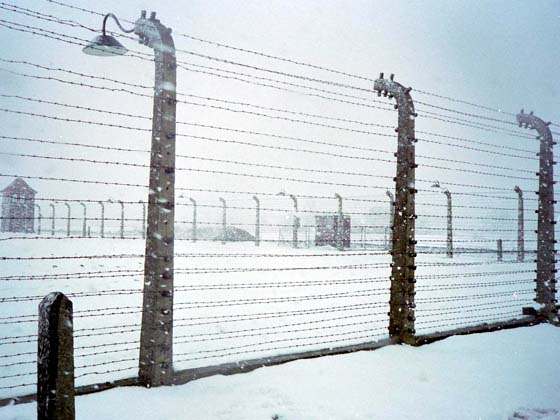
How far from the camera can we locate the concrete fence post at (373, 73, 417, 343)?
439 cm

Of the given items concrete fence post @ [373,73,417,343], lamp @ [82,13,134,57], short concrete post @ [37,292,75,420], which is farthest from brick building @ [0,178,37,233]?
short concrete post @ [37,292,75,420]

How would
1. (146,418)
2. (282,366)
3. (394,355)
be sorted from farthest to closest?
1. (394,355)
2. (282,366)
3. (146,418)

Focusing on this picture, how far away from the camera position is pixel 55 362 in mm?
1485

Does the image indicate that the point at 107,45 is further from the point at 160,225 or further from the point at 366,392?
the point at 366,392

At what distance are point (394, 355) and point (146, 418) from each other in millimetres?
2385

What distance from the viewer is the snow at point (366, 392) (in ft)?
9.24

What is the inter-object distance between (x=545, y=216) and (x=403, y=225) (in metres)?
2.81

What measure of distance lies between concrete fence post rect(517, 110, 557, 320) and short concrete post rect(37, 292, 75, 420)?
238 inches

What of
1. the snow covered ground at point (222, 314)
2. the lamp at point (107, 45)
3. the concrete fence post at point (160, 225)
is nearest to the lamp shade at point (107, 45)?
the lamp at point (107, 45)

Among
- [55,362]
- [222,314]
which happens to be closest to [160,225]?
[55,362]

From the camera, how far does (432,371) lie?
146 inches

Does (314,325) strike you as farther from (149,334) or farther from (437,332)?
A: (149,334)

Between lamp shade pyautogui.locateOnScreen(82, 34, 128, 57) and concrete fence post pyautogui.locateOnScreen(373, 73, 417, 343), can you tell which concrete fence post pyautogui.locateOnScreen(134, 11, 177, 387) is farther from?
concrete fence post pyautogui.locateOnScreen(373, 73, 417, 343)

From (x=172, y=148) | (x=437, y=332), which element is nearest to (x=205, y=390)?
(x=172, y=148)
